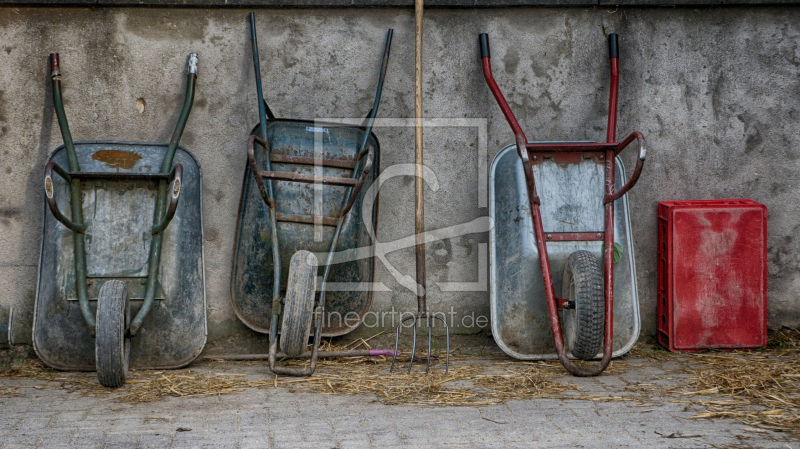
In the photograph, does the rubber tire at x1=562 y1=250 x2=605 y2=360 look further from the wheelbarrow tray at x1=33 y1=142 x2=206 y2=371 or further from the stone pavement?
the wheelbarrow tray at x1=33 y1=142 x2=206 y2=371

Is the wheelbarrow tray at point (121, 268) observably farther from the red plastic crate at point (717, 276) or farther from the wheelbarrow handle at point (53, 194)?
the red plastic crate at point (717, 276)

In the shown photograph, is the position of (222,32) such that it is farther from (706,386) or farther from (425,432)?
(706,386)

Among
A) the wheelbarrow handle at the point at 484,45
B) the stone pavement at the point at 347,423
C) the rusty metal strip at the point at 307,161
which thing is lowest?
the stone pavement at the point at 347,423

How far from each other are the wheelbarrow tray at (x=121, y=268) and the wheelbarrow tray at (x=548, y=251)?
1.46 meters

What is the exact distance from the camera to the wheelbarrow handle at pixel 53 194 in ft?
9.14

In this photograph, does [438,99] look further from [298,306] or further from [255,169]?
[298,306]

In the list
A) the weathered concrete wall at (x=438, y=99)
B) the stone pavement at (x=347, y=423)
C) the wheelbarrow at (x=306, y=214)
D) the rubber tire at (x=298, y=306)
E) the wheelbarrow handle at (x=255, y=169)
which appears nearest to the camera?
the stone pavement at (x=347, y=423)

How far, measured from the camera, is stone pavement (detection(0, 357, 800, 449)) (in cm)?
226

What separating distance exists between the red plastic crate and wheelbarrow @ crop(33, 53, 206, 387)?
2.35m

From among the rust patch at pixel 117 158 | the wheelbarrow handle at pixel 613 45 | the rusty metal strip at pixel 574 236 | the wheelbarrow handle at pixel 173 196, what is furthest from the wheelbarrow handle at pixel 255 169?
the wheelbarrow handle at pixel 613 45

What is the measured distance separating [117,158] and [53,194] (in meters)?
0.42

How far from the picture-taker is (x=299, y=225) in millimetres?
3236

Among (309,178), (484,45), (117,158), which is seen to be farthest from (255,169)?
(484,45)

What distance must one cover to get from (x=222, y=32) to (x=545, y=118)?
170 cm
